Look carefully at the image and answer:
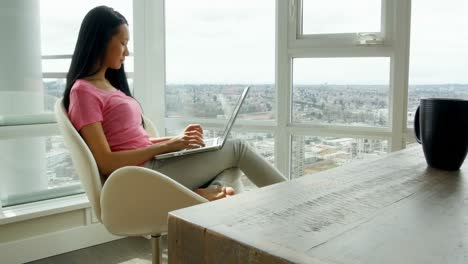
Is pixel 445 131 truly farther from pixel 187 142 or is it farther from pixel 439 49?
pixel 439 49

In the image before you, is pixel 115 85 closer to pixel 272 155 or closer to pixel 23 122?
pixel 23 122

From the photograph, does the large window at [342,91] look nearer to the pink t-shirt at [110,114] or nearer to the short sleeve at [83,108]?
the pink t-shirt at [110,114]

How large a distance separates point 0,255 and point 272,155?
1569 mm

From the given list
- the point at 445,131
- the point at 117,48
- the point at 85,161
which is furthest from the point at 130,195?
the point at 445,131

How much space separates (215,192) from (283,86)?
105cm

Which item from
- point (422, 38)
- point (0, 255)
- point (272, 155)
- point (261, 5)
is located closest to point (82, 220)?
point (0, 255)

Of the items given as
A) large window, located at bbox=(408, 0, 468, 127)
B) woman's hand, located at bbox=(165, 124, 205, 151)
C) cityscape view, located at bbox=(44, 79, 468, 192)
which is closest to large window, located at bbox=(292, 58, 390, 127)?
cityscape view, located at bbox=(44, 79, 468, 192)

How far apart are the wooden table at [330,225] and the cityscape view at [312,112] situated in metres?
1.66

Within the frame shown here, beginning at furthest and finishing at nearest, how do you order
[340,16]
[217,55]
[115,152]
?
1. [217,55]
2. [340,16]
3. [115,152]

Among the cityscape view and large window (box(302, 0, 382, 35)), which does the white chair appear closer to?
the cityscape view

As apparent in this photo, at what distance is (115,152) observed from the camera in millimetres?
1822

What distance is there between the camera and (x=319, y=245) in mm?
489

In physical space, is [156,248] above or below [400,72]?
below

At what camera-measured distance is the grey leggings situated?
186 cm
